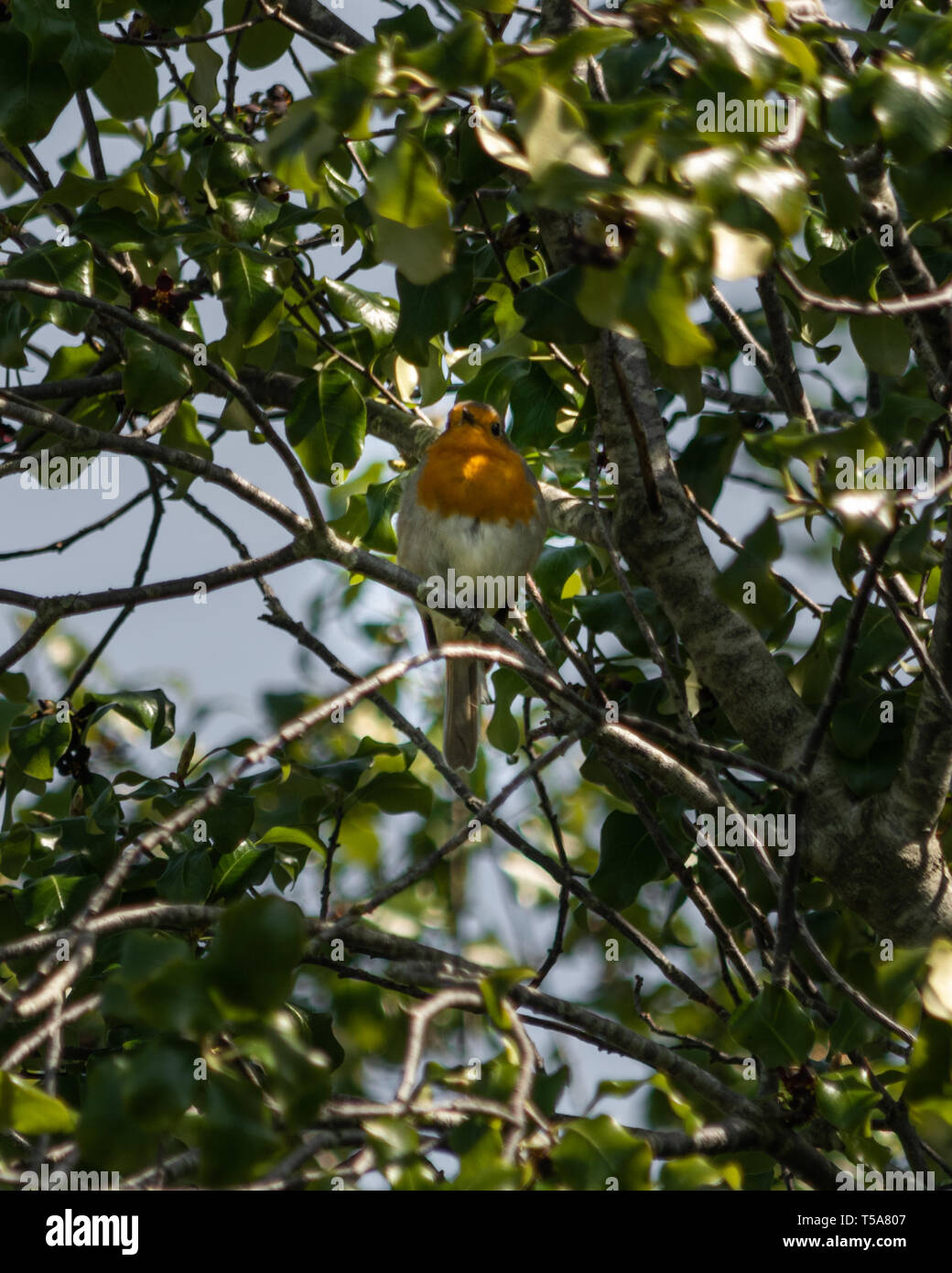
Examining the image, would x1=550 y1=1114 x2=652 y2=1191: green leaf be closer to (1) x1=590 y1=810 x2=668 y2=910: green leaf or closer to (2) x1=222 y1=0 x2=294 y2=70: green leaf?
(1) x1=590 y1=810 x2=668 y2=910: green leaf

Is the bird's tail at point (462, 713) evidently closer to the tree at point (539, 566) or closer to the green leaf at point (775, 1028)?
the tree at point (539, 566)

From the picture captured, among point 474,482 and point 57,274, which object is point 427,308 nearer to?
point 57,274

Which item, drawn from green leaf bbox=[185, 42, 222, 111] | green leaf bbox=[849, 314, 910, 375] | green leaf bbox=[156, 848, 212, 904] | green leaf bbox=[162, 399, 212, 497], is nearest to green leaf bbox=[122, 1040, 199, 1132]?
green leaf bbox=[156, 848, 212, 904]

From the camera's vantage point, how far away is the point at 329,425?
3373 millimetres

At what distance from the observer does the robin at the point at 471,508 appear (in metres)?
A: 4.89

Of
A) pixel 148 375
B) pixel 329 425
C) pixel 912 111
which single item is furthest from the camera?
pixel 329 425

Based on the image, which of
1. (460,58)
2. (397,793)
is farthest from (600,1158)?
(397,793)

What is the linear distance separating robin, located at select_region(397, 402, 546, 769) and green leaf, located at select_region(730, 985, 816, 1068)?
2705 mm

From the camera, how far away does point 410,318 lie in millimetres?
2793

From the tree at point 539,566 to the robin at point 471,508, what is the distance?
39cm

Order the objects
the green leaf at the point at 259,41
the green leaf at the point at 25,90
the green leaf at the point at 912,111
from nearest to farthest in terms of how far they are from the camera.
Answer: the green leaf at the point at 912,111
the green leaf at the point at 25,90
the green leaf at the point at 259,41

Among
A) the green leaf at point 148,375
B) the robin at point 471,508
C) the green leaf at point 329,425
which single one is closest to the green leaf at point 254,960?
the green leaf at point 148,375

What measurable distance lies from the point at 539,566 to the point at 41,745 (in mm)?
1428
